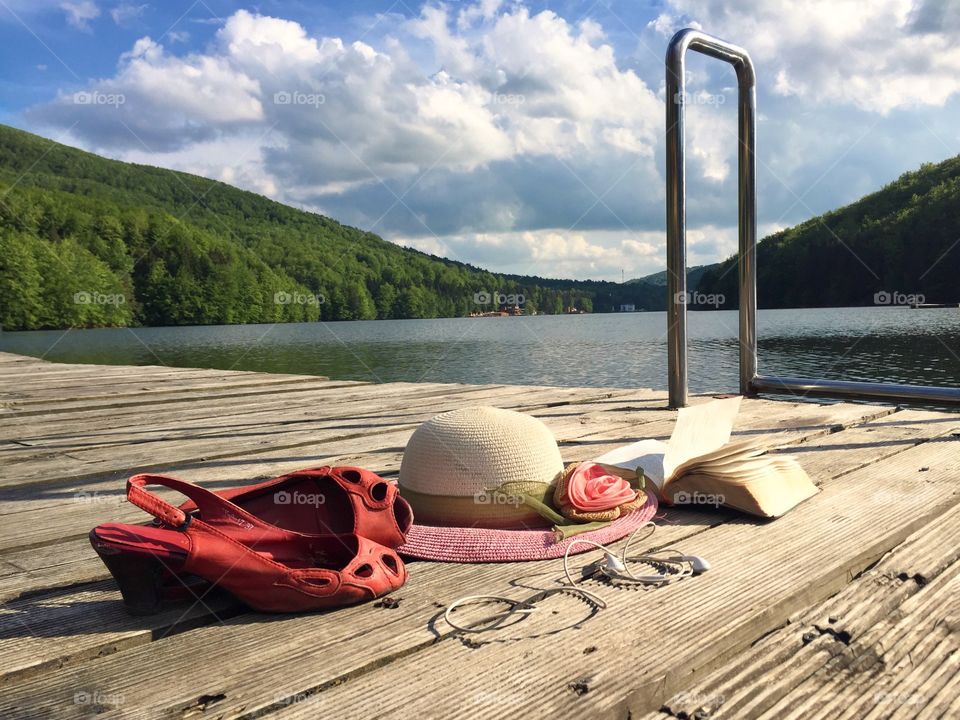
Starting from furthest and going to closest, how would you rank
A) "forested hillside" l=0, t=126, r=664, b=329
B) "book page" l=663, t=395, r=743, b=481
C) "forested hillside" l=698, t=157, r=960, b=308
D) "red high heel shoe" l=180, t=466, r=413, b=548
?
"forested hillside" l=0, t=126, r=664, b=329, "forested hillside" l=698, t=157, r=960, b=308, "book page" l=663, t=395, r=743, b=481, "red high heel shoe" l=180, t=466, r=413, b=548

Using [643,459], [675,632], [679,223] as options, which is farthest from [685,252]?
[675,632]

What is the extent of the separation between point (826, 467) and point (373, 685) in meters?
2.05

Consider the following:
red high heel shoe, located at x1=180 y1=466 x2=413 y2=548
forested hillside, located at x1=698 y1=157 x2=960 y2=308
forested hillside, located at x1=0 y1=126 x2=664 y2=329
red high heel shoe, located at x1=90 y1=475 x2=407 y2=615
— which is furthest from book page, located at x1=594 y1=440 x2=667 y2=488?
forested hillside, located at x1=0 y1=126 x2=664 y2=329

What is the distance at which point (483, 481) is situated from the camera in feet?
6.81

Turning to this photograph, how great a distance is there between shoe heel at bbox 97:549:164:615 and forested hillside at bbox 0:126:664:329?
5001 cm

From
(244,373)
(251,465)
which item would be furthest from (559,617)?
(244,373)

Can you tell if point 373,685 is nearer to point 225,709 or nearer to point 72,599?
point 225,709

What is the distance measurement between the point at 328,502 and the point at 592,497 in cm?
76

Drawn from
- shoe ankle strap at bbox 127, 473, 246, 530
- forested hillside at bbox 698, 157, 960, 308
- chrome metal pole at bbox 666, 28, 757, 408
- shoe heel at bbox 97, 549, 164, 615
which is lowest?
shoe heel at bbox 97, 549, 164, 615

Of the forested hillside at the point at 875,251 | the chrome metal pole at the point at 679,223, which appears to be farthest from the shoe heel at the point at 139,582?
the forested hillside at the point at 875,251

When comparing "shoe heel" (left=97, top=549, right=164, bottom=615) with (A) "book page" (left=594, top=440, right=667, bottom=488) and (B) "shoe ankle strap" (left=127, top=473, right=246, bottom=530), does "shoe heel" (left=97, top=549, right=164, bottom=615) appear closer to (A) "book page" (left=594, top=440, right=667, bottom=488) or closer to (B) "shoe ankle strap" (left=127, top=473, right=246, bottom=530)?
(B) "shoe ankle strap" (left=127, top=473, right=246, bottom=530)

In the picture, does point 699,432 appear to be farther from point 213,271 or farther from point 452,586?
point 213,271

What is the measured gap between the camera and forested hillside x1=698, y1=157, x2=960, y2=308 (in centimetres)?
4666

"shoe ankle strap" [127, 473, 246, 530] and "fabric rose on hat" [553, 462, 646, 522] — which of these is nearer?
"shoe ankle strap" [127, 473, 246, 530]
